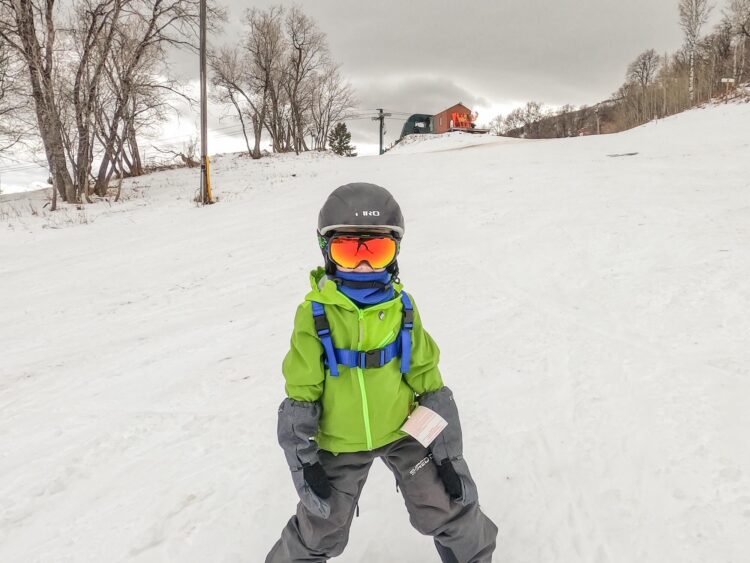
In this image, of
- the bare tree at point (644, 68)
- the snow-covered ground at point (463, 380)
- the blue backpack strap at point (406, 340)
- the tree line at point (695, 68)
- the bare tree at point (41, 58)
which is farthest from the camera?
the bare tree at point (644, 68)

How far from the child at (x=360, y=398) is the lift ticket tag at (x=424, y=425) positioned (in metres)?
0.06

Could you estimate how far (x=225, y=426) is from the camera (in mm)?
3219

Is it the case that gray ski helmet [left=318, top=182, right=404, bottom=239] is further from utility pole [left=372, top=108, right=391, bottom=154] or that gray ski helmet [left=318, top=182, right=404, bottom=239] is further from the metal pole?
utility pole [left=372, top=108, right=391, bottom=154]

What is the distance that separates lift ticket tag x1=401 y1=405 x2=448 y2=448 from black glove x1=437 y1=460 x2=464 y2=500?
155 millimetres

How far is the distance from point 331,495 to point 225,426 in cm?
178

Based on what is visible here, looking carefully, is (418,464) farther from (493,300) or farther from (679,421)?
(493,300)

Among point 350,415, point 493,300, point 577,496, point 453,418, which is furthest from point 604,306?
point 350,415

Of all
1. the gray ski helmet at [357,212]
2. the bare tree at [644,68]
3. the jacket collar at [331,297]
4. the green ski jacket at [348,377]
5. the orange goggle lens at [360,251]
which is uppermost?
the bare tree at [644,68]

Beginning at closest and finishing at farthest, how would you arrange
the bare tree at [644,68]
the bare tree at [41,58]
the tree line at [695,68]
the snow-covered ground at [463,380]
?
the snow-covered ground at [463,380], the bare tree at [41,58], the tree line at [695,68], the bare tree at [644,68]

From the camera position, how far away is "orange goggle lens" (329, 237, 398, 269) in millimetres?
1703

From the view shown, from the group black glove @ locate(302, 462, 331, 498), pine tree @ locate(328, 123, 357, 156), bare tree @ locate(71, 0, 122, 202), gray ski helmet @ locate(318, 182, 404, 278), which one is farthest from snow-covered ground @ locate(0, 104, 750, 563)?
pine tree @ locate(328, 123, 357, 156)

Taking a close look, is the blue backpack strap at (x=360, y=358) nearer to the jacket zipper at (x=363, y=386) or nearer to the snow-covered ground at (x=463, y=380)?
the jacket zipper at (x=363, y=386)

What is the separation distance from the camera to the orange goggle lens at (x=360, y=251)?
1.70 metres

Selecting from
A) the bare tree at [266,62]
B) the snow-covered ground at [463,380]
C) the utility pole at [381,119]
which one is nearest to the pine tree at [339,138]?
the utility pole at [381,119]
